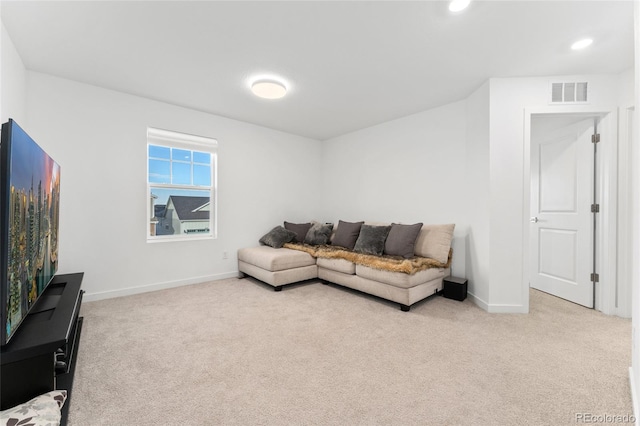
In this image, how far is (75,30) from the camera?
2.08 meters

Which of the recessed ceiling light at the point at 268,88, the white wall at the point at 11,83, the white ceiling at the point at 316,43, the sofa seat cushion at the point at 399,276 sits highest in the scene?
the white ceiling at the point at 316,43

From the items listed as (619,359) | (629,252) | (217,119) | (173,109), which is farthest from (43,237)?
(629,252)

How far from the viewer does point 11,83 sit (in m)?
2.23

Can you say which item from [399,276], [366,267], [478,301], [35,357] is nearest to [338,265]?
[366,267]

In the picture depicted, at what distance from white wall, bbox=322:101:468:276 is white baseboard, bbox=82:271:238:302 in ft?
7.62

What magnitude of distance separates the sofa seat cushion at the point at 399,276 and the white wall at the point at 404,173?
0.59 metres

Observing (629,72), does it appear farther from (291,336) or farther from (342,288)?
(291,336)

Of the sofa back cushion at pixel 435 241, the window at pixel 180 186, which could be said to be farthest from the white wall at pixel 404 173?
the window at pixel 180 186

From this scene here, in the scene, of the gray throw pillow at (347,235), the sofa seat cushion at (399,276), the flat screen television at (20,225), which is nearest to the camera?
the flat screen television at (20,225)

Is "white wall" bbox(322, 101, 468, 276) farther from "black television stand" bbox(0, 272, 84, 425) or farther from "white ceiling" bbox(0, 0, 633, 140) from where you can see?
"black television stand" bbox(0, 272, 84, 425)

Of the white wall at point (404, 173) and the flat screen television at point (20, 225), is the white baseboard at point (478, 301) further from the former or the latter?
the flat screen television at point (20, 225)

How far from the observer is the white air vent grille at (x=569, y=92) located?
2.69m

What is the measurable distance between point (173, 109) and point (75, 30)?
1482 millimetres

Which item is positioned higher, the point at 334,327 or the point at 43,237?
the point at 43,237
